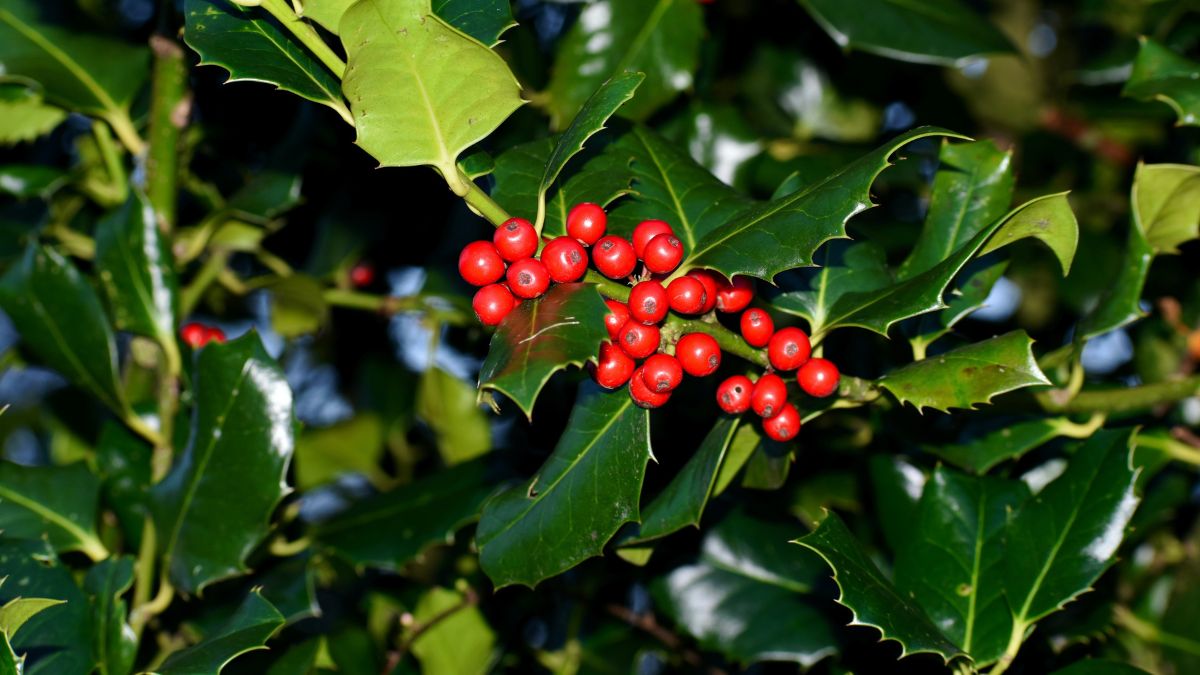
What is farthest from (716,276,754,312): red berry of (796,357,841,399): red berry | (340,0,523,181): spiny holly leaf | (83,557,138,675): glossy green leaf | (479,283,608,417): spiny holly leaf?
(83,557,138,675): glossy green leaf

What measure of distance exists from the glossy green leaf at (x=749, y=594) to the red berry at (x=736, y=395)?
0.57 meters

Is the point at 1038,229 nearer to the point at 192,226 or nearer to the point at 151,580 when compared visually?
the point at 151,580

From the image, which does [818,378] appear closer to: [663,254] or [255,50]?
[663,254]

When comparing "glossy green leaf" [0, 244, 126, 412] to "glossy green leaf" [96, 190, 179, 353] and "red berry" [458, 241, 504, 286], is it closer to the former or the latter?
"glossy green leaf" [96, 190, 179, 353]

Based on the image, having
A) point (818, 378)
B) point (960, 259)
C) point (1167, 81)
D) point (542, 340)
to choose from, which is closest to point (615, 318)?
point (542, 340)

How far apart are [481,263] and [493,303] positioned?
44 millimetres

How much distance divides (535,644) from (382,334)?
2.90ft

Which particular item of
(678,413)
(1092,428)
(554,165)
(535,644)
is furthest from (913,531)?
(535,644)

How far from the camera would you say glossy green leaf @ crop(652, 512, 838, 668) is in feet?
5.54

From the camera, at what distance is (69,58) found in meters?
1.91

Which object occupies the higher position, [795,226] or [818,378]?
[795,226]

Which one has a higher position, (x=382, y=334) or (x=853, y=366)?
(x=853, y=366)

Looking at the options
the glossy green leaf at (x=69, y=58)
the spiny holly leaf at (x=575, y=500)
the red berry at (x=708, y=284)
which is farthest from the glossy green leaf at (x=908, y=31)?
the glossy green leaf at (x=69, y=58)

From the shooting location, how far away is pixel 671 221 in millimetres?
1389
